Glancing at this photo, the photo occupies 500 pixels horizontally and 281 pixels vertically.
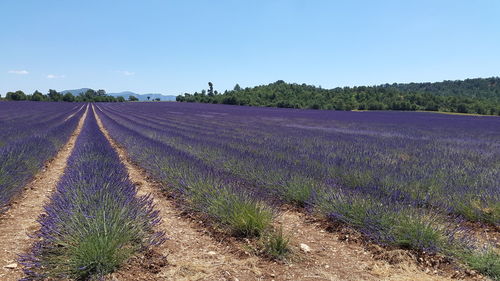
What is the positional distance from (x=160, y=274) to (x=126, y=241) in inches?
17.1

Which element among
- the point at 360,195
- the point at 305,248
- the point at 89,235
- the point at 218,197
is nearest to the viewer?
the point at 89,235

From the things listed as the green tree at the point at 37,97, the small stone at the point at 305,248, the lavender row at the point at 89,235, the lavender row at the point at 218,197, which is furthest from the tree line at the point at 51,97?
the small stone at the point at 305,248

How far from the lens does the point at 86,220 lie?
8.78 ft

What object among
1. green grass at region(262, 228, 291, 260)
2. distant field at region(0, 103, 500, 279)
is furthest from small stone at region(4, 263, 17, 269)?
green grass at region(262, 228, 291, 260)

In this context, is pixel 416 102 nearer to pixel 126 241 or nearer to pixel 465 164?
pixel 465 164

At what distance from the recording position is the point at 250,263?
2738mm

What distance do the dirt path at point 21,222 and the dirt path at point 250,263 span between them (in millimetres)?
995

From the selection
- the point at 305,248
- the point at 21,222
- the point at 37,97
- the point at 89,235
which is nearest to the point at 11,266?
the point at 89,235

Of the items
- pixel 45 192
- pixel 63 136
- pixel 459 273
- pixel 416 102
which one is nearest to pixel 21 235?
pixel 45 192

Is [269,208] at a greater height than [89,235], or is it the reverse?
[89,235]

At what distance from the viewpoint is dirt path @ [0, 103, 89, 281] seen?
8.51 feet

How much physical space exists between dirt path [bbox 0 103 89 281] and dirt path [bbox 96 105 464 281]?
995 millimetres

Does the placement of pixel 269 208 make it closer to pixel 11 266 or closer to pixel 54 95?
pixel 11 266

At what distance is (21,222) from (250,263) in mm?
2957
